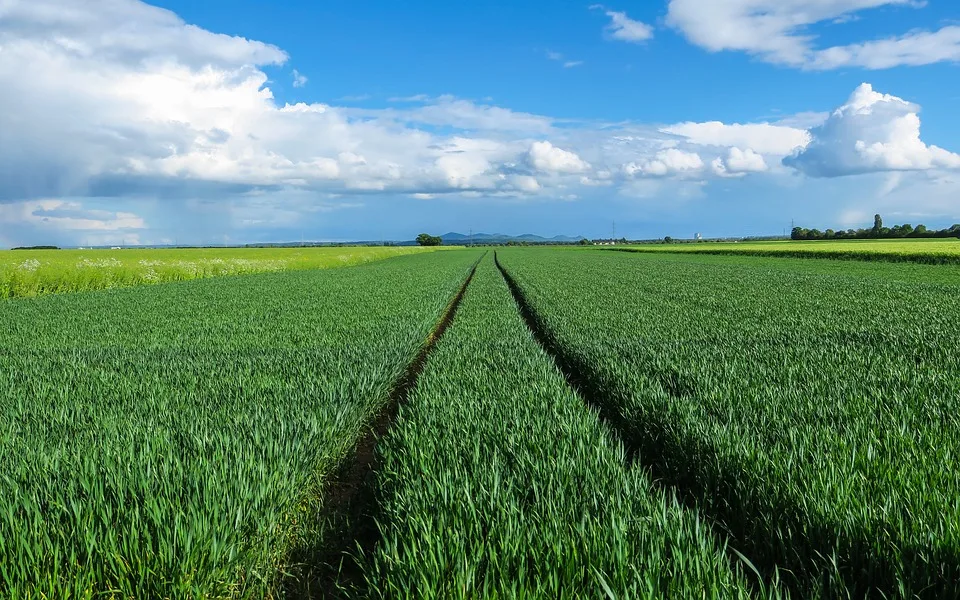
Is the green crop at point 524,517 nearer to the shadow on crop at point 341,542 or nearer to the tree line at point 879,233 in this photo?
the shadow on crop at point 341,542

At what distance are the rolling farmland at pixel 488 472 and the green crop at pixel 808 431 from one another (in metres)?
0.03

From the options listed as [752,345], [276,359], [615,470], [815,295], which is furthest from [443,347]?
[815,295]

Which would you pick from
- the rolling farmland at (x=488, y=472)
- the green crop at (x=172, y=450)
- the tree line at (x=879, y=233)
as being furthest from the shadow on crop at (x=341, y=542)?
the tree line at (x=879, y=233)

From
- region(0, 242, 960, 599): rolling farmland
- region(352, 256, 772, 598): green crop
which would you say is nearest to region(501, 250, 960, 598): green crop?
region(0, 242, 960, 599): rolling farmland

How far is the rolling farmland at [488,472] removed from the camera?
2936 millimetres

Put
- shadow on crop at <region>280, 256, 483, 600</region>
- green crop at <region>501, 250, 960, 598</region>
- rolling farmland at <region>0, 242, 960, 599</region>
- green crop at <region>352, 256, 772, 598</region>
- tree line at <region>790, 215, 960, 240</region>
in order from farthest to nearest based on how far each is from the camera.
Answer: tree line at <region>790, 215, 960, 240</region>
shadow on crop at <region>280, 256, 483, 600</region>
green crop at <region>501, 250, 960, 598</region>
rolling farmland at <region>0, 242, 960, 599</region>
green crop at <region>352, 256, 772, 598</region>

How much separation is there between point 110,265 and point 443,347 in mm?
26665

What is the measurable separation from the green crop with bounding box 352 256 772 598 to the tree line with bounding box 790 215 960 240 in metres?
112

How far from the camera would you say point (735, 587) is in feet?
8.65

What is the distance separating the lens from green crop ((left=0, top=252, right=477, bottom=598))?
298 cm

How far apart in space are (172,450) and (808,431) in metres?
5.26

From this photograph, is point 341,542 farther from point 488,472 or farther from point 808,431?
point 808,431

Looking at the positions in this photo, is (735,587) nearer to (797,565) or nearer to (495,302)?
(797,565)

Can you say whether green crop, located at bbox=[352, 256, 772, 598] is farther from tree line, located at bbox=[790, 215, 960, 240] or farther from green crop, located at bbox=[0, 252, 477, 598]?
tree line, located at bbox=[790, 215, 960, 240]
